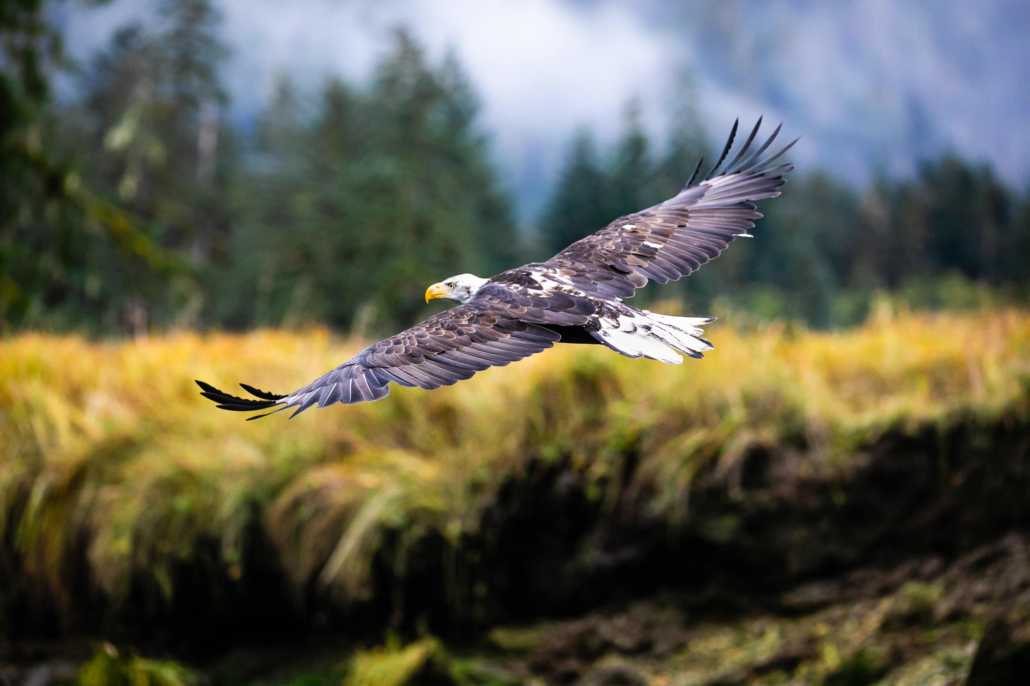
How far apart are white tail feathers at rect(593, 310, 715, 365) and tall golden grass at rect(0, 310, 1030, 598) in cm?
320

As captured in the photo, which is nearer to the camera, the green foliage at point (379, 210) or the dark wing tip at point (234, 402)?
the dark wing tip at point (234, 402)

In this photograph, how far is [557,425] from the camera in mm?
5164

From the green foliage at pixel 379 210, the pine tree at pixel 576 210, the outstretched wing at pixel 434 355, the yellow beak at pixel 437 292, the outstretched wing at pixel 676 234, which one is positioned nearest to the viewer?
the outstretched wing at pixel 434 355

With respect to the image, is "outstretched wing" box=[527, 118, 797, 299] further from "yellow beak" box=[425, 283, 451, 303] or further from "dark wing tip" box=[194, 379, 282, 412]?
"dark wing tip" box=[194, 379, 282, 412]

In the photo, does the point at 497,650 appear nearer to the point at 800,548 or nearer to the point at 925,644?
the point at 800,548

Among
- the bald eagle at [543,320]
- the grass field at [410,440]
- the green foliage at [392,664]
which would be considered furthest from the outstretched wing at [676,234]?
the green foliage at [392,664]

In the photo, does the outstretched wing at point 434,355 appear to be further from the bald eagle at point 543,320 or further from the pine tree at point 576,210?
the pine tree at point 576,210

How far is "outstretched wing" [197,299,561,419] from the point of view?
141 centimetres

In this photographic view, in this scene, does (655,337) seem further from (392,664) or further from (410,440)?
(410,440)

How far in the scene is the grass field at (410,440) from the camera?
4.93 metres

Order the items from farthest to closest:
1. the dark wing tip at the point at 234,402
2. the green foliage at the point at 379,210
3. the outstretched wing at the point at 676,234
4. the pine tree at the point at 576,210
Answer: the green foliage at the point at 379,210
the pine tree at the point at 576,210
the outstretched wing at the point at 676,234
the dark wing tip at the point at 234,402

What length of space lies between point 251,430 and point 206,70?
67.1 feet

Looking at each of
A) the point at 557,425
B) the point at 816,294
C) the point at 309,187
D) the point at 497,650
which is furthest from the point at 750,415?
the point at 309,187

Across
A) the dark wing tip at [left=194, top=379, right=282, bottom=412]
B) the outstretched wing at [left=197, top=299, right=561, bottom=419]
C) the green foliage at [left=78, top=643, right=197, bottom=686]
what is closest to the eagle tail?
the outstretched wing at [left=197, top=299, right=561, bottom=419]
